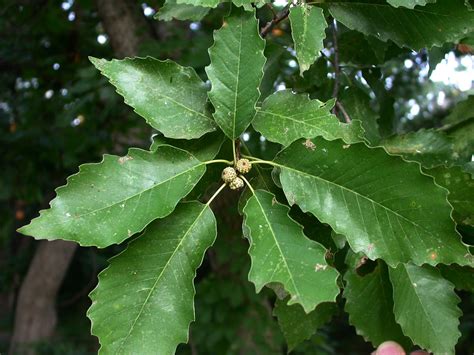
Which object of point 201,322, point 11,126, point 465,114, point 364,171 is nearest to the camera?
point 364,171

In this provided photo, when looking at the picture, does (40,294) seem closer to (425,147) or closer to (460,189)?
(425,147)

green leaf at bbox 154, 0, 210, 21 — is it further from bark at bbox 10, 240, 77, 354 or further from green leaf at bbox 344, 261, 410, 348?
bark at bbox 10, 240, 77, 354

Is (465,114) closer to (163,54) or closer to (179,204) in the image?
(179,204)

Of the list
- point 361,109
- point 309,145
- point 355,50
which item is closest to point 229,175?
point 309,145

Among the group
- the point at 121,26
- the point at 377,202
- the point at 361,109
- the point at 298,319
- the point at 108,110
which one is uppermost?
the point at 377,202

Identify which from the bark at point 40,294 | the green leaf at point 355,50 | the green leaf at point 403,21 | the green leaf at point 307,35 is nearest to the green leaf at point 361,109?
the green leaf at point 355,50

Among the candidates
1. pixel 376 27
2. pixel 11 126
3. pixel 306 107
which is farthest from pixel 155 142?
pixel 11 126

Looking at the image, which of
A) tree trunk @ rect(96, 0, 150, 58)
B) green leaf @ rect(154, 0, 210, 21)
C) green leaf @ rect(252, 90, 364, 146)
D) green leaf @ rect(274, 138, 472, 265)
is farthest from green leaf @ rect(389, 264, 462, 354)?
tree trunk @ rect(96, 0, 150, 58)
